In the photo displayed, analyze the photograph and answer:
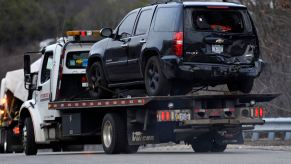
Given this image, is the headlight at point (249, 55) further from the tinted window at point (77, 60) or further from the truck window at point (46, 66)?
the truck window at point (46, 66)

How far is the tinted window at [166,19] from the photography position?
17.1m

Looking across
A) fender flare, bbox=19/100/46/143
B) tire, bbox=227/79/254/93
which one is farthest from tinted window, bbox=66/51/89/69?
tire, bbox=227/79/254/93

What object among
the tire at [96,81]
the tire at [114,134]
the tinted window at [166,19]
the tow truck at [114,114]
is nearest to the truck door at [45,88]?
the tow truck at [114,114]

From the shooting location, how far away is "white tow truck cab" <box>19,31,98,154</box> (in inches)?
810

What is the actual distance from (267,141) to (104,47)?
5736 millimetres

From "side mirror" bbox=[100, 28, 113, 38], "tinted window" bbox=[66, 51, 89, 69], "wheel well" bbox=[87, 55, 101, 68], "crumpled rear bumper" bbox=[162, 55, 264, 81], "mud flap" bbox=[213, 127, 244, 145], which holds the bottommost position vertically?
"mud flap" bbox=[213, 127, 244, 145]

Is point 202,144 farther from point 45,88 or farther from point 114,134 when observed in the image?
point 45,88

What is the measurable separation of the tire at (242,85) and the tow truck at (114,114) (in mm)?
259

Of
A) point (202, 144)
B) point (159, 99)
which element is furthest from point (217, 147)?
point (159, 99)

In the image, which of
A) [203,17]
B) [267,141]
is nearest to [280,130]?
[267,141]

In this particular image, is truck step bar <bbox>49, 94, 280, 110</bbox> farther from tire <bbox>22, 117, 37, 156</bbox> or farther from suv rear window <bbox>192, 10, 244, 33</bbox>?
tire <bbox>22, 117, 37, 156</bbox>

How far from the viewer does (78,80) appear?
20797 mm

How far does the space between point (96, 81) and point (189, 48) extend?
10.3ft

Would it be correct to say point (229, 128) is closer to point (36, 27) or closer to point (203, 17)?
point (203, 17)
